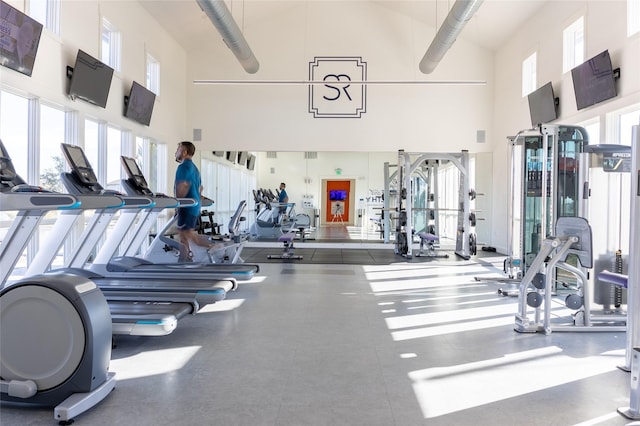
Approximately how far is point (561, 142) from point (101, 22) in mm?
6604

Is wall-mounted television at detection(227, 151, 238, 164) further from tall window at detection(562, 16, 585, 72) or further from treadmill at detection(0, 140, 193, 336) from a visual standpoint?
treadmill at detection(0, 140, 193, 336)

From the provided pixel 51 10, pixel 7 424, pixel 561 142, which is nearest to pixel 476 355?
pixel 7 424

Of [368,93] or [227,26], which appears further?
[368,93]

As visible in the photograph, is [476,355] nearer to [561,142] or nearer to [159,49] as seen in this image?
[561,142]

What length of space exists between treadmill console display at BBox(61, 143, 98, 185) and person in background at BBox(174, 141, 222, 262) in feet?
4.08

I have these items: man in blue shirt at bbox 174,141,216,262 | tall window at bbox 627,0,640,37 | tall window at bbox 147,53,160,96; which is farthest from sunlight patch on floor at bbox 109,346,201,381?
tall window at bbox 147,53,160,96

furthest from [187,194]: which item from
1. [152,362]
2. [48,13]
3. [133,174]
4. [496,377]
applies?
[496,377]


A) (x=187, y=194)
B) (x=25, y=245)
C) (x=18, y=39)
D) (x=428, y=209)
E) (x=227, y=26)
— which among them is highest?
(x=227, y=26)

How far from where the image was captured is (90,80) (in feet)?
20.5

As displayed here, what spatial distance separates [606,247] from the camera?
4680 mm

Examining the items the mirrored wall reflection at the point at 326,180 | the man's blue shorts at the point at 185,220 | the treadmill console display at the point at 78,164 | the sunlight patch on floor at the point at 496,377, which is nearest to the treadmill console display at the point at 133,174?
the man's blue shorts at the point at 185,220

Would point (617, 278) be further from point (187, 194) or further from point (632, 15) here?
point (187, 194)

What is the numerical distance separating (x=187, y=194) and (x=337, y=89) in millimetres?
6108

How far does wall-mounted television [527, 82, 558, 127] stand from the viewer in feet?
25.2
